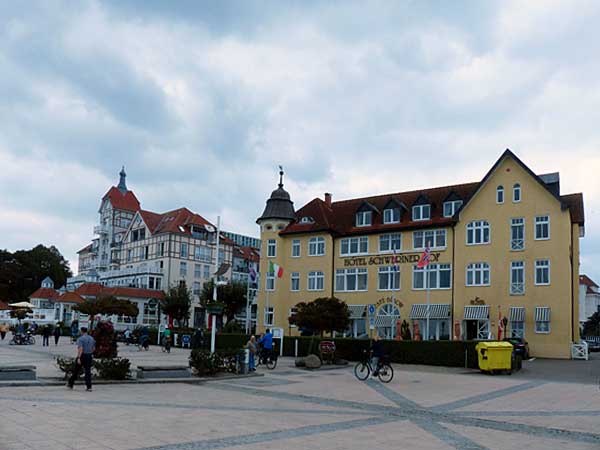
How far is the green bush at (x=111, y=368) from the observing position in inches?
747

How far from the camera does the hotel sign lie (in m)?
43.6

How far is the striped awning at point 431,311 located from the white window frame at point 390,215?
672 centimetres

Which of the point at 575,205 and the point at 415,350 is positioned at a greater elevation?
the point at 575,205

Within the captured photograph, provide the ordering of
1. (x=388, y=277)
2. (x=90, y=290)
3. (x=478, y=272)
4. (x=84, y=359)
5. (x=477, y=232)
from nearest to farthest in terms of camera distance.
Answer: (x=84, y=359) < (x=478, y=272) < (x=477, y=232) < (x=388, y=277) < (x=90, y=290)

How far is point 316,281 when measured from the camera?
49156 millimetres

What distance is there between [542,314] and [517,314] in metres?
1.51

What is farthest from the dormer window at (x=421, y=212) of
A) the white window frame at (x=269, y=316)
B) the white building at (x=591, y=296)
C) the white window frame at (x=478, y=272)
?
the white building at (x=591, y=296)

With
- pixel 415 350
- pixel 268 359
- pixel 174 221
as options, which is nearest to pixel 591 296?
pixel 174 221

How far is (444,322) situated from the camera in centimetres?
4272

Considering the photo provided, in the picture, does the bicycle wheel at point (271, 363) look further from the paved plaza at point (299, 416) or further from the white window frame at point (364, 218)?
the white window frame at point (364, 218)

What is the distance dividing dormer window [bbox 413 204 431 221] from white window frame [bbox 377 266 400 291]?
3918 mm

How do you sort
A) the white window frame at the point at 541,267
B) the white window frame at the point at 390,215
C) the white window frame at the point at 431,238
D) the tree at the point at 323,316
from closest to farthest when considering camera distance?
the tree at the point at 323,316 → the white window frame at the point at 541,267 → the white window frame at the point at 431,238 → the white window frame at the point at 390,215

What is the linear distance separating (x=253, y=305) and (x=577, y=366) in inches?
2035

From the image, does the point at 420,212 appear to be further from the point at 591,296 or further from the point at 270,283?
the point at 591,296
